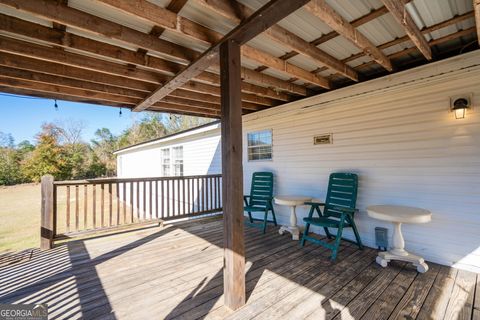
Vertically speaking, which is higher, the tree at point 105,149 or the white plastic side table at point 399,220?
the tree at point 105,149

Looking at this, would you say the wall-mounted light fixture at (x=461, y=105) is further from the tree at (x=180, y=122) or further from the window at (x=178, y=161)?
the tree at (x=180, y=122)

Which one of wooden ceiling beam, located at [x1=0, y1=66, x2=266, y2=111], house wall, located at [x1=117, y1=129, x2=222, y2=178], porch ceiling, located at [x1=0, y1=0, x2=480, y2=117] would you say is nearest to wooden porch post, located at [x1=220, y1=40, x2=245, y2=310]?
porch ceiling, located at [x1=0, y1=0, x2=480, y2=117]

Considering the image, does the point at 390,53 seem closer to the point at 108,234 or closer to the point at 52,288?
the point at 52,288

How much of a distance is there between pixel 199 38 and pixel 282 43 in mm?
813

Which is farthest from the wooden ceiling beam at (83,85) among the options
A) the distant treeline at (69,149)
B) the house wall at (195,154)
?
the distant treeline at (69,149)

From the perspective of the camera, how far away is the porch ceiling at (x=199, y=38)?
177 centimetres

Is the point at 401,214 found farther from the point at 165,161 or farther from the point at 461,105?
the point at 165,161

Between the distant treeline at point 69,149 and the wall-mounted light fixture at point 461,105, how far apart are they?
17287mm

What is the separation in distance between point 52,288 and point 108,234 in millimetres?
1852

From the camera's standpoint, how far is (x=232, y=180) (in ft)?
6.37

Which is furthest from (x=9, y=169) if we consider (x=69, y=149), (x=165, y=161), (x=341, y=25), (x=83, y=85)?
(x=341, y=25)

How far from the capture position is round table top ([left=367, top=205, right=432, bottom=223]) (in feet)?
7.89

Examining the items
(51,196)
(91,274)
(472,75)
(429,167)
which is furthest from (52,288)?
(472,75)

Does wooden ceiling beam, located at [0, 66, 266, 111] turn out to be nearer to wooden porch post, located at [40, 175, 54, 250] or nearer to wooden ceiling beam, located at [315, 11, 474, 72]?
wooden porch post, located at [40, 175, 54, 250]
